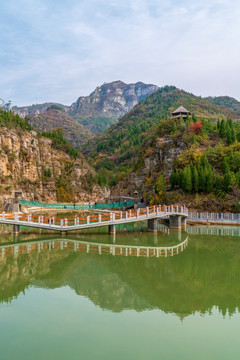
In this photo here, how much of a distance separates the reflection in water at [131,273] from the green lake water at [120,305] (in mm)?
47

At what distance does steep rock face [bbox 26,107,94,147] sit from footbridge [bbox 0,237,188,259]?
116m

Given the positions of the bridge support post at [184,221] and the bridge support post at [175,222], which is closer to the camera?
the bridge support post at [175,222]

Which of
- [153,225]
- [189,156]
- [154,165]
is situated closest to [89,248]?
[153,225]

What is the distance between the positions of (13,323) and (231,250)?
16822 millimetres

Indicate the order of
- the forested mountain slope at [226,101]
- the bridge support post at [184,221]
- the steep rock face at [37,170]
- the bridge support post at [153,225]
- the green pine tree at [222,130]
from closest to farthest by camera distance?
the bridge support post at [153,225] < the bridge support post at [184,221] < the green pine tree at [222,130] < the steep rock face at [37,170] < the forested mountain slope at [226,101]

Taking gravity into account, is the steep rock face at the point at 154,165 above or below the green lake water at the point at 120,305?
above

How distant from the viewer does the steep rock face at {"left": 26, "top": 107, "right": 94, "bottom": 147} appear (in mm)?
137688

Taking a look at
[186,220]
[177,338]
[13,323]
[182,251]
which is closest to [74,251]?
[182,251]

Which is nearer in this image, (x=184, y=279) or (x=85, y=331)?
(x=85, y=331)

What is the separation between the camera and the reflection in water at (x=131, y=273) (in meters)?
11.7

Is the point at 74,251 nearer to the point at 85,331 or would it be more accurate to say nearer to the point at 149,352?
the point at 85,331

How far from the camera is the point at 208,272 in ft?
52.0

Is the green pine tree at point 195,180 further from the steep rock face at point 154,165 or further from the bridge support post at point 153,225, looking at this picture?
the bridge support post at point 153,225

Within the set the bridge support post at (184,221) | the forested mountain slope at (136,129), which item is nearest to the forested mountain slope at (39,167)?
the forested mountain slope at (136,129)
